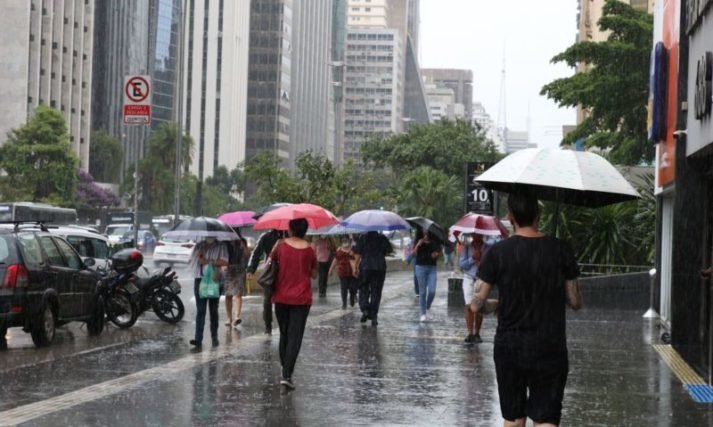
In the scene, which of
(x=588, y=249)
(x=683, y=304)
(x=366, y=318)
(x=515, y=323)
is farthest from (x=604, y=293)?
(x=515, y=323)

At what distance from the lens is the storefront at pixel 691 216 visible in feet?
49.0

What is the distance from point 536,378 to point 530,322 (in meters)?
0.30

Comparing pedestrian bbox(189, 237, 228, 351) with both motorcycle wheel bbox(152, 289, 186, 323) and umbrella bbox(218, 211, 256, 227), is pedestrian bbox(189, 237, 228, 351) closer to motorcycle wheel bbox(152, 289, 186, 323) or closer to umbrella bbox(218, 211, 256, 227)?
motorcycle wheel bbox(152, 289, 186, 323)

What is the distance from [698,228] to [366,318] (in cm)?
608

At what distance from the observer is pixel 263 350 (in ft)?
50.9

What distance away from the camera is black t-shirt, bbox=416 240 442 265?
1959cm

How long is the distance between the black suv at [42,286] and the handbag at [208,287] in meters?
1.87

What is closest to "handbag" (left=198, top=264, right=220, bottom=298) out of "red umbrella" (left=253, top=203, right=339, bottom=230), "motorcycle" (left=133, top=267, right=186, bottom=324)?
"red umbrella" (left=253, top=203, right=339, bottom=230)

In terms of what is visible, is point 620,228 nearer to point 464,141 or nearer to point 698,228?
point 698,228

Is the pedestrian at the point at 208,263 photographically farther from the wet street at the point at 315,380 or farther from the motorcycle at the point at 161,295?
the motorcycle at the point at 161,295

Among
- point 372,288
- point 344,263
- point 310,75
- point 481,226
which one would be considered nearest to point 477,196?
point 344,263

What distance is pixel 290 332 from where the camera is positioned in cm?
1171

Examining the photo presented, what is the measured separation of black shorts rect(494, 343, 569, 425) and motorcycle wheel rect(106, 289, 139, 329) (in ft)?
42.7

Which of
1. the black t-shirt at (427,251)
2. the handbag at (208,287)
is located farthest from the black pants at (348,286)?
the handbag at (208,287)
